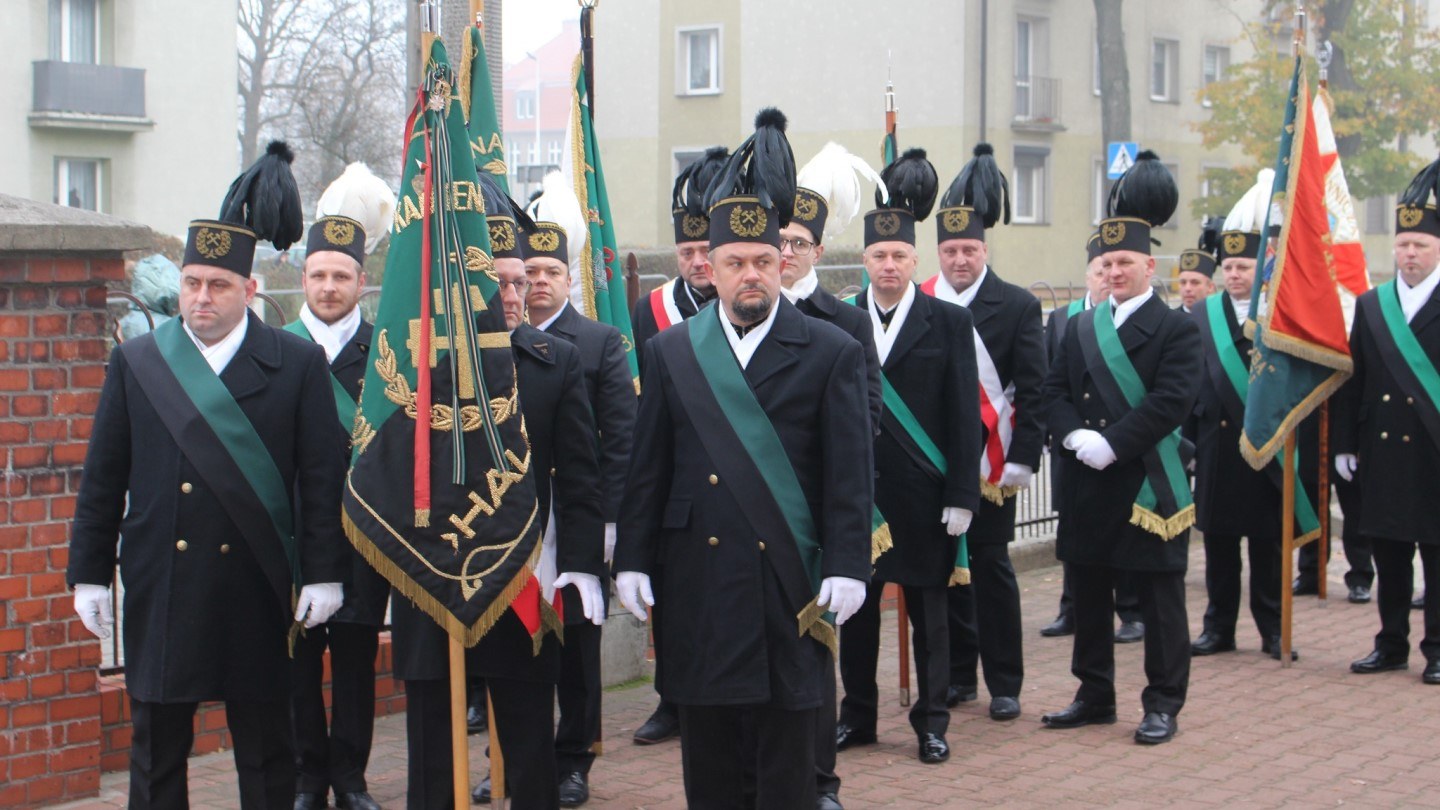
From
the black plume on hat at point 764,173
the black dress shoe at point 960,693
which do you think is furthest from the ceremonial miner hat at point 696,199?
the black dress shoe at point 960,693

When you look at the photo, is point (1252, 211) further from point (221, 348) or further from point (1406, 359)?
point (221, 348)

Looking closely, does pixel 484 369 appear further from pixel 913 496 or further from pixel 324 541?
pixel 913 496

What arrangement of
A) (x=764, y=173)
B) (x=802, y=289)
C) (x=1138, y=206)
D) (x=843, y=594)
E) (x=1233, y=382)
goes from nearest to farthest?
1. (x=843, y=594)
2. (x=764, y=173)
3. (x=802, y=289)
4. (x=1138, y=206)
5. (x=1233, y=382)

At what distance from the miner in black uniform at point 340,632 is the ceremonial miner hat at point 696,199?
1382 millimetres

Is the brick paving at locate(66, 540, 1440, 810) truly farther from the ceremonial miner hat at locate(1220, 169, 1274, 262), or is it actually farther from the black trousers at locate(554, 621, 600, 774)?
the ceremonial miner hat at locate(1220, 169, 1274, 262)

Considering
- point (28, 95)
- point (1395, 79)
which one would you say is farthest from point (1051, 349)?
point (1395, 79)

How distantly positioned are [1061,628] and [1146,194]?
302cm

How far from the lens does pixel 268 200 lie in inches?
235

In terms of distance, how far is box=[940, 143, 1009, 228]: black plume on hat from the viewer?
27.3 feet

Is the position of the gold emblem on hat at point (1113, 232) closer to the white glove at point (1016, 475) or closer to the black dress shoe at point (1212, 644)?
the white glove at point (1016, 475)

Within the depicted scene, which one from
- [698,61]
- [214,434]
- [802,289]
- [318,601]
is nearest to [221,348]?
[214,434]

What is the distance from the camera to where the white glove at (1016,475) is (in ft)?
26.2

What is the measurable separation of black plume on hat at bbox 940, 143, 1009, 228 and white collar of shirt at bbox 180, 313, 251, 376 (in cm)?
379

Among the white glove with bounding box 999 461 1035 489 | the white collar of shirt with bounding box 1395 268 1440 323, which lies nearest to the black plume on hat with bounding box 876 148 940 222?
the white glove with bounding box 999 461 1035 489
